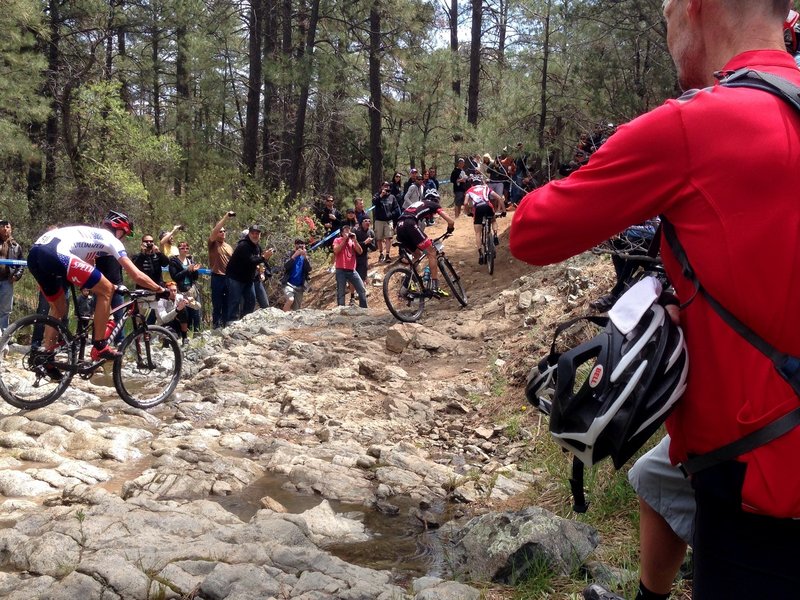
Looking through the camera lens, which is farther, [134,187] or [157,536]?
[134,187]

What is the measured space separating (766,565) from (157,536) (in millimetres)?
3491

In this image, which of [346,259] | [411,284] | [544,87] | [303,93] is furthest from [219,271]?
[544,87]

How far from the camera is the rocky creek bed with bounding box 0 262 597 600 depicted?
3576mm

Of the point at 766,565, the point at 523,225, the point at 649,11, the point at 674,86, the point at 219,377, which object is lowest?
the point at 219,377

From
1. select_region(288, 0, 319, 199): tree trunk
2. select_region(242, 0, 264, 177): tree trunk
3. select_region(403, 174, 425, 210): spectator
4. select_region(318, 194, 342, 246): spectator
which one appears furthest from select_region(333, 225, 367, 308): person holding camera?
→ select_region(242, 0, 264, 177): tree trunk

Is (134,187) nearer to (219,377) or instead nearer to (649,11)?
(219,377)

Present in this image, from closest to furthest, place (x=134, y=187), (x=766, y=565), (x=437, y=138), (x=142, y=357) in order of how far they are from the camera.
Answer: (x=766, y=565) < (x=142, y=357) < (x=134, y=187) < (x=437, y=138)

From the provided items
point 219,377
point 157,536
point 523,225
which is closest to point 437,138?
point 219,377

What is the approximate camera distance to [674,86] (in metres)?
10.9

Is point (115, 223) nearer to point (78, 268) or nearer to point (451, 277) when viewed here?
point (78, 268)

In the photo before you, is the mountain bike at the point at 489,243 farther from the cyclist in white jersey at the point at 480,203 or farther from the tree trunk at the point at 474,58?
the tree trunk at the point at 474,58

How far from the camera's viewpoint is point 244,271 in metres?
12.6

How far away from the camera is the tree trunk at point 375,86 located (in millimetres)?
20891

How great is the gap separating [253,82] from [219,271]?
34.9ft
